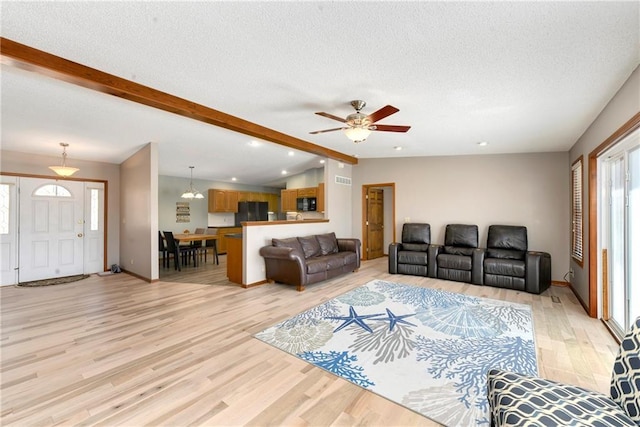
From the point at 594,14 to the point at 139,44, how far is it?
3.20 metres

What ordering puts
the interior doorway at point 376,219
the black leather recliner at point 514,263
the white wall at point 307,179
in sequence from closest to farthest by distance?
the black leather recliner at point 514,263
the interior doorway at point 376,219
the white wall at point 307,179

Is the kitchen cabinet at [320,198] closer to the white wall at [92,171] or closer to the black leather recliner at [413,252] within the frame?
the black leather recliner at [413,252]

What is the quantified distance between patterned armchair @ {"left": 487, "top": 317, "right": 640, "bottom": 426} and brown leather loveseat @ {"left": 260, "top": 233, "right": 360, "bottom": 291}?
3464 millimetres

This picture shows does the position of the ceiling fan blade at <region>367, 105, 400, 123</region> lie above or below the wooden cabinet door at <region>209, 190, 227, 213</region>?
above

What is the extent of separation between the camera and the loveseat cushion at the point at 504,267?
15.3 feet

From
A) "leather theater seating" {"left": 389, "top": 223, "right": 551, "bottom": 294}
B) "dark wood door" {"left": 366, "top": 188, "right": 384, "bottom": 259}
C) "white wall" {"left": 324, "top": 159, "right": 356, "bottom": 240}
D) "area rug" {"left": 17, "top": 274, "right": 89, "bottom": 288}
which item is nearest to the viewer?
"leather theater seating" {"left": 389, "top": 223, "right": 551, "bottom": 294}

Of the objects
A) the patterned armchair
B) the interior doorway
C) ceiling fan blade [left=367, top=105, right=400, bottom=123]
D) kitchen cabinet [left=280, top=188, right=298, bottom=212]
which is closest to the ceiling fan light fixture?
ceiling fan blade [left=367, top=105, right=400, bottom=123]

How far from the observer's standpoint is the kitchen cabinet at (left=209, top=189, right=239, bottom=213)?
917cm

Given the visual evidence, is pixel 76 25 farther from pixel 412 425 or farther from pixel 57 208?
pixel 57 208

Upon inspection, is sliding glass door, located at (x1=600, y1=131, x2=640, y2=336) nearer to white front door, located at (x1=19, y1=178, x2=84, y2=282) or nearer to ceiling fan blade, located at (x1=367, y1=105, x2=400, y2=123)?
ceiling fan blade, located at (x1=367, y1=105, x2=400, y2=123)

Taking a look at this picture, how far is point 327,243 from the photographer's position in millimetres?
5938

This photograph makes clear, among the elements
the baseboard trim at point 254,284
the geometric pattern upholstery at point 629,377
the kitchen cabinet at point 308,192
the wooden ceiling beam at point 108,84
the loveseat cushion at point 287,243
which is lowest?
the baseboard trim at point 254,284

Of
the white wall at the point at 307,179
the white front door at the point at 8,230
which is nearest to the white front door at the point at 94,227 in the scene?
the white front door at the point at 8,230

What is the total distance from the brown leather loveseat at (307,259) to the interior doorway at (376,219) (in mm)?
1514
